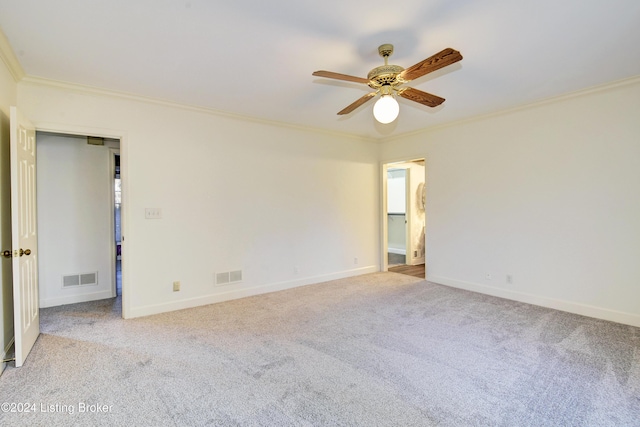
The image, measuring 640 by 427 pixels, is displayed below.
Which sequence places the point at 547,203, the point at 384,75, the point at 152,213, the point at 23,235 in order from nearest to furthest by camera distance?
the point at 384,75 < the point at 23,235 < the point at 152,213 < the point at 547,203

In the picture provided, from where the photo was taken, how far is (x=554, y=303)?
12.0 ft

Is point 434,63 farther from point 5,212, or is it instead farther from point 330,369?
point 5,212

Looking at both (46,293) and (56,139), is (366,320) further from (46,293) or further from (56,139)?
(56,139)

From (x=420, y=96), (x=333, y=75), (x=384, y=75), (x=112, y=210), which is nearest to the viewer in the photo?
(x=333, y=75)

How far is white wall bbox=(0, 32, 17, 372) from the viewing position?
2422mm

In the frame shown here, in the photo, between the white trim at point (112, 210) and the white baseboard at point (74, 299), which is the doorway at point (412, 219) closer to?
the white trim at point (112, 210)

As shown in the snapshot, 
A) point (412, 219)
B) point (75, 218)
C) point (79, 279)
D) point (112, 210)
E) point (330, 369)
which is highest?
point (112, 210)

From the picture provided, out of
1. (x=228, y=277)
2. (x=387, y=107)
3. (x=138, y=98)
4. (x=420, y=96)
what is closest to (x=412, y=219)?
(x=228, y=277)

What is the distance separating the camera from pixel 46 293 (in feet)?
12.7

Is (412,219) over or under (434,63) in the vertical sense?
under

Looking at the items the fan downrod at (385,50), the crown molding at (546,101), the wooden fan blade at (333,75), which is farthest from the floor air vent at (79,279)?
the crown molding at (546,101)

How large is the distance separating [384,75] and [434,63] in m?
0.42

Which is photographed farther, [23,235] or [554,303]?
[554,303]

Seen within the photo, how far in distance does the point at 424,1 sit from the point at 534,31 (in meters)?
0.97
